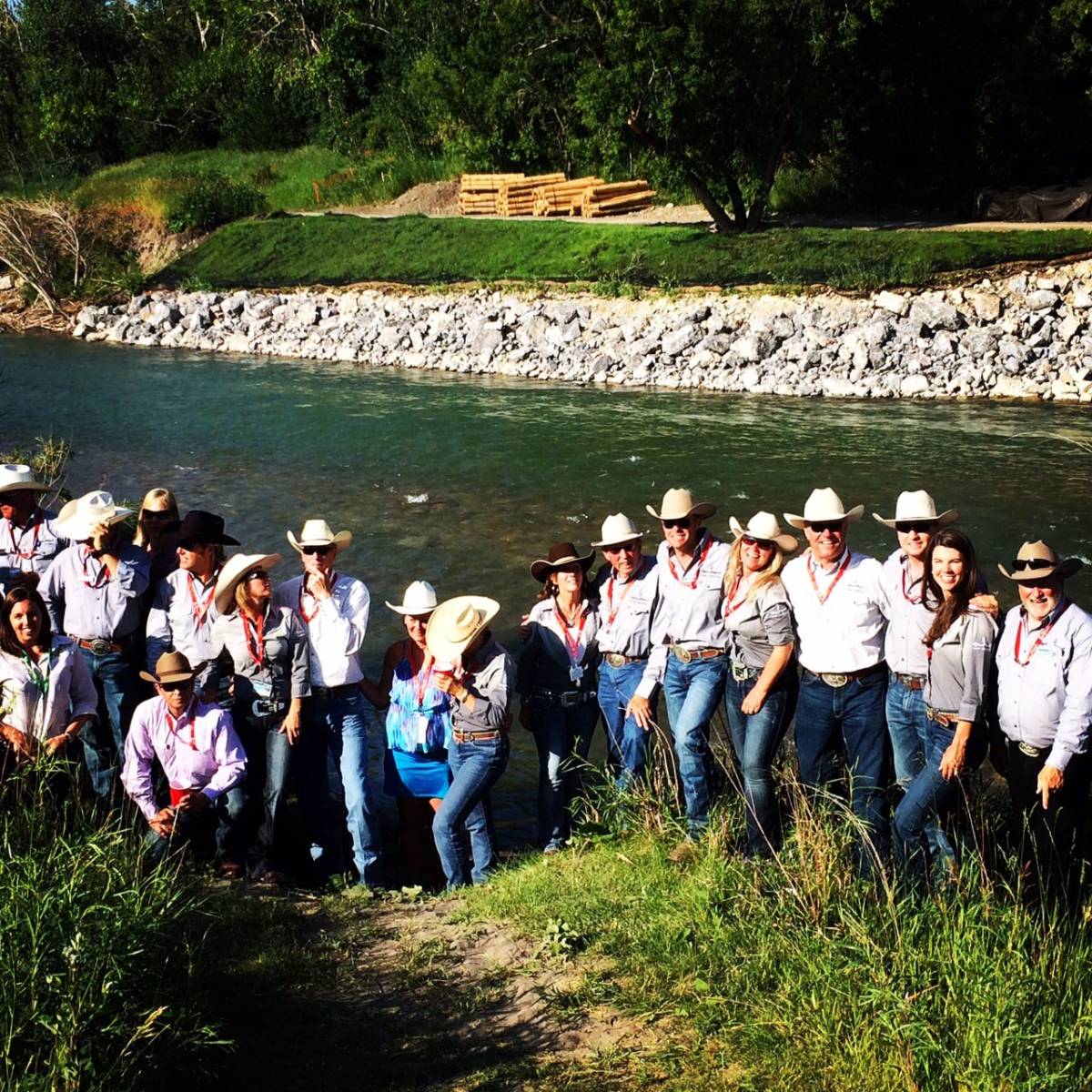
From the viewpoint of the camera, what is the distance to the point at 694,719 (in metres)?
7.72

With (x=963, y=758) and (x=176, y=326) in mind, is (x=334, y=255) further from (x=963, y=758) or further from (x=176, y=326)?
(x=963, y=758)

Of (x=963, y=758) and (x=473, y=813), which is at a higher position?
(x=963, y=758)

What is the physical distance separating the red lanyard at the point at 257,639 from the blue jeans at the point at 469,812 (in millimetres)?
1272

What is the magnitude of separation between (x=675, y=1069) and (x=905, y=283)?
2491cm

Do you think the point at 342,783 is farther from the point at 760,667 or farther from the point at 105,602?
the point at 760,667

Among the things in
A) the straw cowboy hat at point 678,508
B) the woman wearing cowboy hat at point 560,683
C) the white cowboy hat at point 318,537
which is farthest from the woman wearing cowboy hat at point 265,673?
the straw cowboy hat at point 678,508

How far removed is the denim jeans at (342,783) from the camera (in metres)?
7.88

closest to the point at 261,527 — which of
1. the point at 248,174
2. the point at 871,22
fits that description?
the point at 871,22

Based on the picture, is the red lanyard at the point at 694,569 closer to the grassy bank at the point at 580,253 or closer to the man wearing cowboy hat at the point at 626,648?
the man wearing cowboy hat at the point at 626,648

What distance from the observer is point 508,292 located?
108 ft

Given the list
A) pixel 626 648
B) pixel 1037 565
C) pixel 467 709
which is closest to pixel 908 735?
pixel 1037 565

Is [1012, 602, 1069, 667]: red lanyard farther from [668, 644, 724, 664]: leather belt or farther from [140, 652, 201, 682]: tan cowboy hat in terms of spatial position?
[140, 652, 201, 682]: tan cowboy hat

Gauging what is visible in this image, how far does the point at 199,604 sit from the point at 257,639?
1.98 feet

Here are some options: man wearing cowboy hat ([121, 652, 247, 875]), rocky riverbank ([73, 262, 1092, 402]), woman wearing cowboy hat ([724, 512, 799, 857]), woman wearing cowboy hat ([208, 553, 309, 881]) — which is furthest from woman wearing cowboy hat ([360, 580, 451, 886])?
rocky riverbank ([73, 262, 1092, 402])
